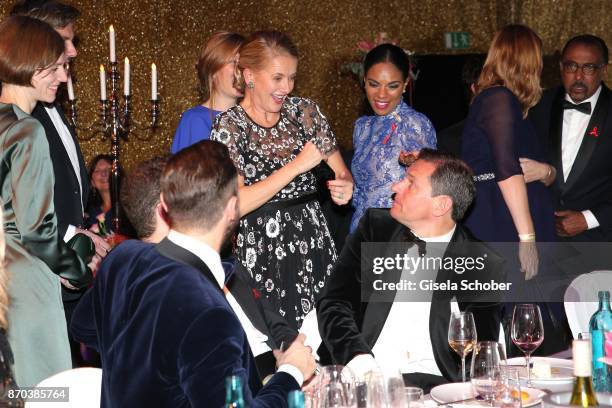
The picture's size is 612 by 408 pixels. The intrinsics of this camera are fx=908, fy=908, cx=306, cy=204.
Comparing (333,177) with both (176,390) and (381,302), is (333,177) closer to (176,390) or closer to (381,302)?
(381,302)

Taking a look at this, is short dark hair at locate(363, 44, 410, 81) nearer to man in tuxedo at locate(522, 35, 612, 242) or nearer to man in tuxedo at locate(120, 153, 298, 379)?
man in tuxedo at locate(522, 35, 612, 242)

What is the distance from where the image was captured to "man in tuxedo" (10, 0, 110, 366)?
11.1 feet

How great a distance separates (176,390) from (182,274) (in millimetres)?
241

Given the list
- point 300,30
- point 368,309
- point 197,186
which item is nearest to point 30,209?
point 368,309

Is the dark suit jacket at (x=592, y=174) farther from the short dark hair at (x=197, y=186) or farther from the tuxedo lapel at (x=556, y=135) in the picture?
the short dark hair at (x=197, y=186)

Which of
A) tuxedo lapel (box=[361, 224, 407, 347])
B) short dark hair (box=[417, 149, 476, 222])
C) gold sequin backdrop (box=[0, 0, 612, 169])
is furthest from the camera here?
gold sequin backdrop (box=[0, 0, 612, 169])

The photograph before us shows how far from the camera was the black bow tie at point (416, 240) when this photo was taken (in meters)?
2.94

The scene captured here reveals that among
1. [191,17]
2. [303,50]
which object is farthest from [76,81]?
[303,50]

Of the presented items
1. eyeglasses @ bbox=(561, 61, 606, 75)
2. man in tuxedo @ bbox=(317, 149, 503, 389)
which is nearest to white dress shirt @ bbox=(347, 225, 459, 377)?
man in tuxedo @ bbox=(317, 149, 503, 389)

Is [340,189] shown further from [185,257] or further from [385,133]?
[185,257]

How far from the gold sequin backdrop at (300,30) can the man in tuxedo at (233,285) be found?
8.70ft

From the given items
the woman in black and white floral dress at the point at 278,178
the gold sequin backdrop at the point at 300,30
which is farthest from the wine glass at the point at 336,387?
the gold sequin backdrop at the point at 300,30

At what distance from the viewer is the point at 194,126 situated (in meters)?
3.89

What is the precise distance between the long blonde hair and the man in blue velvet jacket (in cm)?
224
